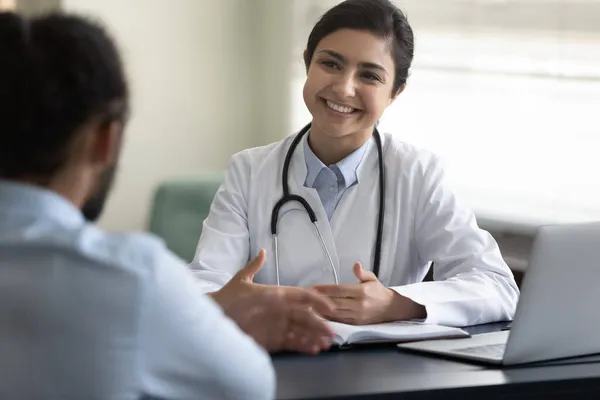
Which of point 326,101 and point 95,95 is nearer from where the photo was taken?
point 95,95

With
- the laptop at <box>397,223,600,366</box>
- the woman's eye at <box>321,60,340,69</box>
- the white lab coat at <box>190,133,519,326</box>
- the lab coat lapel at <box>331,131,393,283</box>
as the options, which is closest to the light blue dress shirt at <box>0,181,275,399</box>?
the laptop at <box>397,223,600,366</box>

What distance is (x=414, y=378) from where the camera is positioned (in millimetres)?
1480

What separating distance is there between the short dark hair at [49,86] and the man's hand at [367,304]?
80cm

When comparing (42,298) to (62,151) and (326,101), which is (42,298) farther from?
(326,101)

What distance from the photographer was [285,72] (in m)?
3.68

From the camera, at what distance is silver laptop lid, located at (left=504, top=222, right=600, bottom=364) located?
1.55 m

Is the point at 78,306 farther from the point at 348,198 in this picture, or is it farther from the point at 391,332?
the point at 348,198

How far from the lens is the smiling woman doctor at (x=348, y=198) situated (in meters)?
2.16

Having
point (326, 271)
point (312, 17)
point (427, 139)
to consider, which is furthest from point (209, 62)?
point (326, 271)

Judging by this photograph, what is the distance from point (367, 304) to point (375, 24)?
69cm

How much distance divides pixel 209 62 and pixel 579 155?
1.55 metres

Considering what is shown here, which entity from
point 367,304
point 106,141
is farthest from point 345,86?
point 106,141

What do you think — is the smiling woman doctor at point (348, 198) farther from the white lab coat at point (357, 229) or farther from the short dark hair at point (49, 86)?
the short dark hair at point (49, 86)

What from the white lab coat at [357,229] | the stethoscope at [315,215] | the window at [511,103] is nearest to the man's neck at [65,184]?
the white lab coat at [357,229]
